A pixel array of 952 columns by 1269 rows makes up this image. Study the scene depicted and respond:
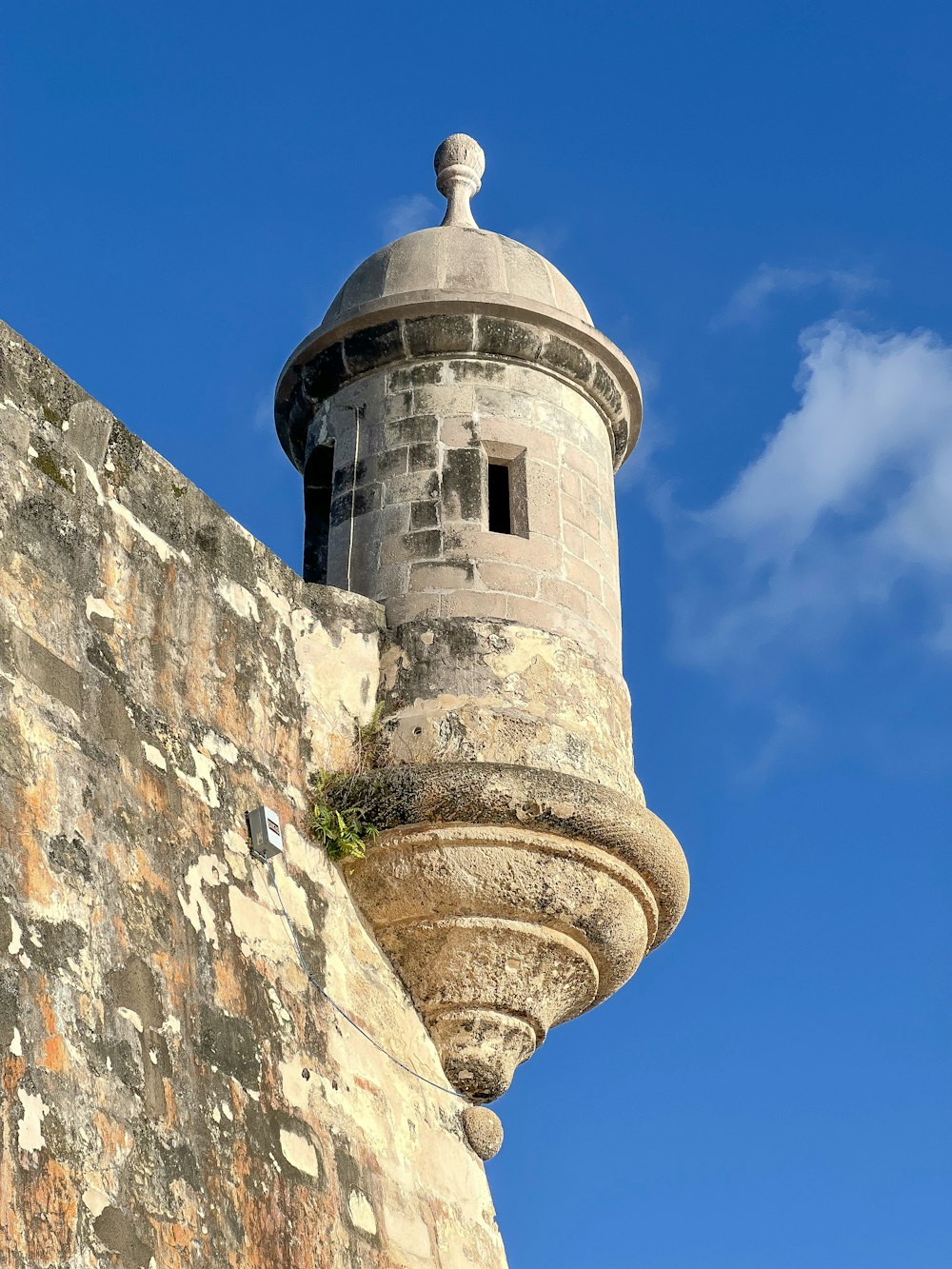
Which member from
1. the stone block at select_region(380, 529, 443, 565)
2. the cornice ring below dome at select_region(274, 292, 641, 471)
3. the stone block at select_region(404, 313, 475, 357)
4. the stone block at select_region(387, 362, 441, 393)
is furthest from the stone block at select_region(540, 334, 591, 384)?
the stone block at select_region(380, 529, 443, 565)

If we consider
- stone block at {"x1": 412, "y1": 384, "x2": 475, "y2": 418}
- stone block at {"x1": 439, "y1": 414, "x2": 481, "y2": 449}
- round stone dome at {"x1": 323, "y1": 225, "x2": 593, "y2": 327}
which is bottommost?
stone block at {"x1": 439, "y1": 414, "x2": 481, "y2": 449}

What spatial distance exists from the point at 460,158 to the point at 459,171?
84 mm

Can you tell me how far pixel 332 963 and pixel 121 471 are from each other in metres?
1.69

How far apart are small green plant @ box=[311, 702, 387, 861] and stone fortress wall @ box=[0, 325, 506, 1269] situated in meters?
0.06

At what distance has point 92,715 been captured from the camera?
5.40m

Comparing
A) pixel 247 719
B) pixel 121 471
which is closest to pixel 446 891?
pixel 247 719

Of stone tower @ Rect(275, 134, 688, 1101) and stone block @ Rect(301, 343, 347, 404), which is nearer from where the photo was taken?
stone tower @ Rect(275, 134, 688, 1101)

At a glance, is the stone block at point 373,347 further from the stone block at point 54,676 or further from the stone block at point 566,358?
the stone block at point 54,676

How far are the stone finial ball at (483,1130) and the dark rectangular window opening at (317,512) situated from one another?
2.22m

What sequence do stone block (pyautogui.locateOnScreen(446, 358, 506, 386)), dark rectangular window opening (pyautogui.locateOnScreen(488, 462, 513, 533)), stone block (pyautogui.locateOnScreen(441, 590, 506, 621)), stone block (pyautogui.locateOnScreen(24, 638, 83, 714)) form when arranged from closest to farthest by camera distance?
1. stone block (pyautogui.locateOnScreen(24, 638, 83, 714))
2. stone block (pyautogui.locateOnScreen(441, 590, 506, 621))
3. dark rectangular window opening (pyautogui.locateOnScreen(488, 462, 513, 533))
4. stone block (pyautogui.locateOnScreen(446, 358, 506, 386))

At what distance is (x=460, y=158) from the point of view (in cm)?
848

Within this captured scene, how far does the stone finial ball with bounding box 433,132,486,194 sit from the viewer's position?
8.45 metres

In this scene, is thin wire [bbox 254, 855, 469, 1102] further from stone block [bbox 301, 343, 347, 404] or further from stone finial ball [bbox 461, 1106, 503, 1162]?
stone block [bbox 301, 343, 347, 404]

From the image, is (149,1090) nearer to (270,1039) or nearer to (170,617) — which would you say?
(270,1039)
